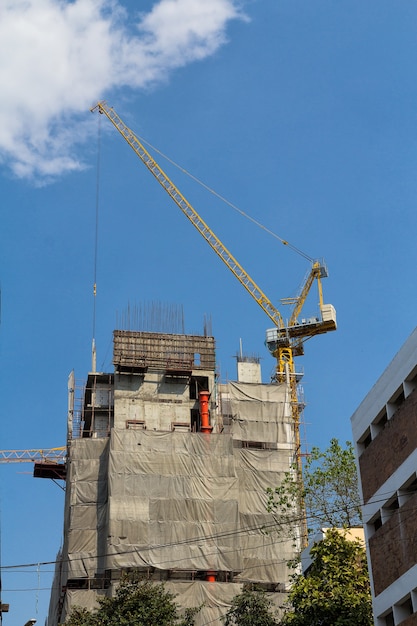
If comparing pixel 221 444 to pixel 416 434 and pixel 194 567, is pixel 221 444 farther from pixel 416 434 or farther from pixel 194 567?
pixel 416 434

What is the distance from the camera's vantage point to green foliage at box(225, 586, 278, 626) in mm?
56531

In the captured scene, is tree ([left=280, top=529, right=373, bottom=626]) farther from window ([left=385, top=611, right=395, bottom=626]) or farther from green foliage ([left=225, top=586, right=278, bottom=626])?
green foliage ([left=225, top=586, right=278, bottom=626])

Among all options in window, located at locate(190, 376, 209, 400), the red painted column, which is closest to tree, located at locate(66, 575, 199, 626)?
the red painted column

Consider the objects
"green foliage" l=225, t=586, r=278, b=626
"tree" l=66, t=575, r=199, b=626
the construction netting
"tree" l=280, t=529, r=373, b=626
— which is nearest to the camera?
"tree" l=280, t=529, r=373, b=626

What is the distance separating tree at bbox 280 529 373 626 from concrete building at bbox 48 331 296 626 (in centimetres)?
2701

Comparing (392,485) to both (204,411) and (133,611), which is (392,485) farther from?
→ (204,411)

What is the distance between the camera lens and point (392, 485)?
36156 millimetres

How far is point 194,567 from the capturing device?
241 feet

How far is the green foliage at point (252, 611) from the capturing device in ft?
185

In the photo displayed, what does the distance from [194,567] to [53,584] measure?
22019mm

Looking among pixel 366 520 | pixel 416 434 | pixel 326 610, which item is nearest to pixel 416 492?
pixel 416 434

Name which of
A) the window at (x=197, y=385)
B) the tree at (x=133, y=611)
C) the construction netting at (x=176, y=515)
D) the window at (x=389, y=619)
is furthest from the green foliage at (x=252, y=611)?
the window at (x=197, y=385)

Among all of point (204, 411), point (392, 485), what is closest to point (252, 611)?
point (392, 485)

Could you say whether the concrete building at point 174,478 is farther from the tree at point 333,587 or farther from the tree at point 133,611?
the tree at point 333,587
